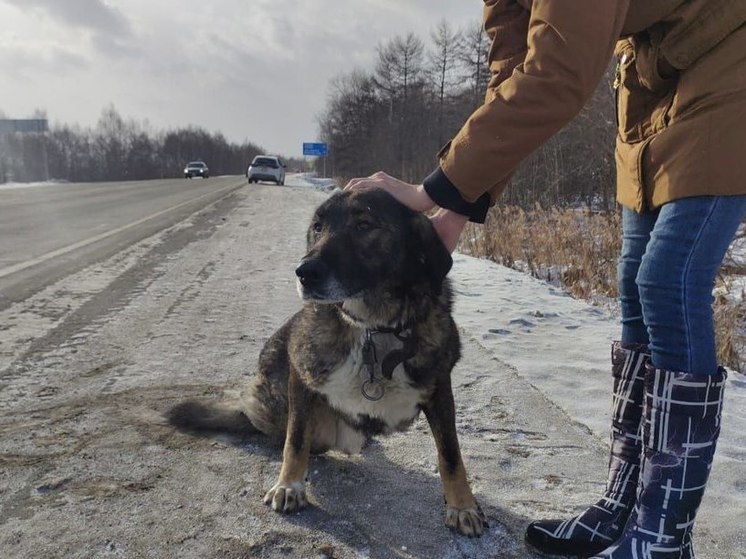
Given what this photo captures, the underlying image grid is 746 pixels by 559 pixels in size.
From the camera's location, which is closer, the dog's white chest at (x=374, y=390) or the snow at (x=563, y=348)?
the dog's white chest at (x=374, y=390)

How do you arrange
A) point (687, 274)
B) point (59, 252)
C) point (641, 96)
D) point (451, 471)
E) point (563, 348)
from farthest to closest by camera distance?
point (59, 252)
point (563, 348)
point (451, 471)
point (641, 96)
point (687, 274)

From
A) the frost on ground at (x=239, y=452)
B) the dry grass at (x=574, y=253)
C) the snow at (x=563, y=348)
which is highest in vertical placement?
the dry grass at (x=574, y=253)

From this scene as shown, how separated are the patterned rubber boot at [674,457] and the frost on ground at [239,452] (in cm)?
42

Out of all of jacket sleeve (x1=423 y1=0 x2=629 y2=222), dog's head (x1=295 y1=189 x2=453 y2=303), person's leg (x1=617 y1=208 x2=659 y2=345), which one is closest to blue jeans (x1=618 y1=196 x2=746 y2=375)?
person's leg (x1=617 y1=208 x2=659 y2=345)

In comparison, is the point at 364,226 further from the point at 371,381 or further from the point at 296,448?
the point at 296,448

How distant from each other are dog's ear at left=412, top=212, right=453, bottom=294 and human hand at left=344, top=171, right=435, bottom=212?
0.21 m

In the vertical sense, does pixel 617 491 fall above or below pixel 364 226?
below

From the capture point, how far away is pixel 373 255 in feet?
8.21

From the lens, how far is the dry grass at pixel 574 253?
16.9 feet

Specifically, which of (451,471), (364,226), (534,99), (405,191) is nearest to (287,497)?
(451,471)

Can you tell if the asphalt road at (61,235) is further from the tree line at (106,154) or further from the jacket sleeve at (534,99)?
the tree line at (106,154)

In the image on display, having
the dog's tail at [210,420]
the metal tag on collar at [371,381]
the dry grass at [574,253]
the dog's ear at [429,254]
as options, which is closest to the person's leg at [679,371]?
the dog's ear at [429,254]

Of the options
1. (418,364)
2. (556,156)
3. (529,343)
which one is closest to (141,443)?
(418,364)

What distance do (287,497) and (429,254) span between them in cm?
118
